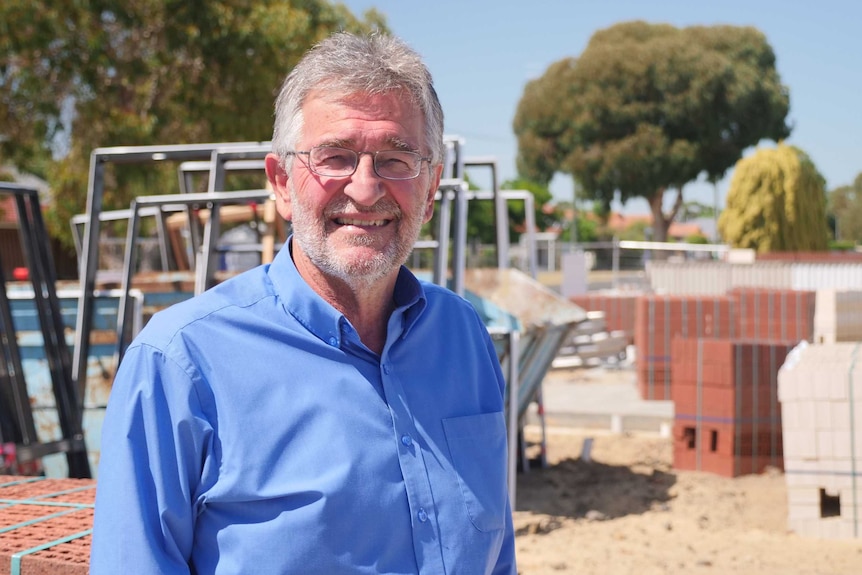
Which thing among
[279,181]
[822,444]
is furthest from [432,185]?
[822,444]

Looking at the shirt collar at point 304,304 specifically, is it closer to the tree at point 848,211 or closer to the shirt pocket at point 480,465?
the shirt pocket at point 480,465

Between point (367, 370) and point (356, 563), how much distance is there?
347 mm

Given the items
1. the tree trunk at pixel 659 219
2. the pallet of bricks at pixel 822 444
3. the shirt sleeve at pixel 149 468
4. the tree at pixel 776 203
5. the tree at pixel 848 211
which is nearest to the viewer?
the shirt sleeve at pixel 149 468

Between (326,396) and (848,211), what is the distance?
108187 millimetres

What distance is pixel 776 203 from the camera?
119ft

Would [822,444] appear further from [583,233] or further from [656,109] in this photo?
[583,233]

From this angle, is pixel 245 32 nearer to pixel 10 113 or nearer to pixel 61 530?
pixel 10 113

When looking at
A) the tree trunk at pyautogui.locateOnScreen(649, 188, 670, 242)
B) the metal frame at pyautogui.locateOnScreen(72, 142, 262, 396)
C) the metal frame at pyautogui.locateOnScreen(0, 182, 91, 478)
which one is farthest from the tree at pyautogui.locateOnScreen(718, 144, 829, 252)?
the metal frame at pyautogui.locateOnScreen(0, 182, 91, 478)

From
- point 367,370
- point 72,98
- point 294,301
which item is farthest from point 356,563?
point 72,98

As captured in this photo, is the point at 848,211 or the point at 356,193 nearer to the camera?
the point at 356,193

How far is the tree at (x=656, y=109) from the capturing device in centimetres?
4047

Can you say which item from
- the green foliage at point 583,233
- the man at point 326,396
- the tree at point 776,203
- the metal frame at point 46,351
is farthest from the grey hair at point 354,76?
the green foliage at point 583,233

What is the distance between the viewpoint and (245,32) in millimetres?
15406

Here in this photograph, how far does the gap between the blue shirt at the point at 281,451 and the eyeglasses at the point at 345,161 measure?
0.20m
